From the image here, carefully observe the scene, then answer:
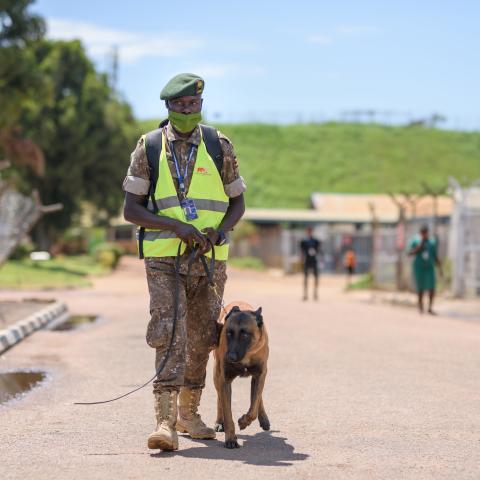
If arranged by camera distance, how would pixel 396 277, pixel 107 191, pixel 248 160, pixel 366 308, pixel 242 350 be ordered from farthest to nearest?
pixel 248 160 < pixel 107 191 < pixel 396 277 < pixel 366 308 < pixel 242 350

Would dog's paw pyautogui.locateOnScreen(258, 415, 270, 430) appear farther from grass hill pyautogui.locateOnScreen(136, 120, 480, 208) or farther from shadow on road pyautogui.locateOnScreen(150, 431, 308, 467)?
grass hill pyautogui.locateOnScreen(136, 120, 480, 208)

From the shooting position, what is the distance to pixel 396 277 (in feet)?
92.7

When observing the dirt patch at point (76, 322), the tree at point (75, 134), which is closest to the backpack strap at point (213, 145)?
the dirt patch at point (76, 322)

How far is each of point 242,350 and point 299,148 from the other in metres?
104

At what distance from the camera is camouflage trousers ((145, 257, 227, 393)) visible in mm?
6371

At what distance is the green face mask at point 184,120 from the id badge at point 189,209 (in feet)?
1.38

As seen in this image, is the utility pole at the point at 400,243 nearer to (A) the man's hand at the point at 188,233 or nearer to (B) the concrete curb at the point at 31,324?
(B) the concrete curb at the point at 31,324

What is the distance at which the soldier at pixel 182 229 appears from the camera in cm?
637

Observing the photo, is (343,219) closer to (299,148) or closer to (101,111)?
(101,111)

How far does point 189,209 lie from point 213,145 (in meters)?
0.45

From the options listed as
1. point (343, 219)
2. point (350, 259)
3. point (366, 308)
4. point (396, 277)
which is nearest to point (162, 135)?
point (366, 308)

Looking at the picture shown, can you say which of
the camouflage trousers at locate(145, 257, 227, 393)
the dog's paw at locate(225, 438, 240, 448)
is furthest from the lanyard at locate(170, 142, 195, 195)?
the dog's paw at locate(225, 438, 240, 448)

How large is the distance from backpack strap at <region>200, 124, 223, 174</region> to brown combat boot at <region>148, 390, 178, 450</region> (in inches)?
55.9

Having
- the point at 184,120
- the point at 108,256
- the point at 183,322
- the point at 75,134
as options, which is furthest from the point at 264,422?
the point at 75,134
